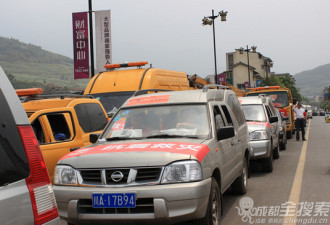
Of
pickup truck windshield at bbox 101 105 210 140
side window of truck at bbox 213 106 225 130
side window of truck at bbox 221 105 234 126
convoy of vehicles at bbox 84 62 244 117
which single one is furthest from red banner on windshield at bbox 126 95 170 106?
convoy of vehicles at bbox 84 62 244 117

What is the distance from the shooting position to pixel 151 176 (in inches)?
169

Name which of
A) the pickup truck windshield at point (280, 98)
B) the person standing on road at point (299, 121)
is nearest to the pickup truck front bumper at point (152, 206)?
the person standing on road at point (299, 121)

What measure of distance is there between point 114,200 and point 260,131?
258 inches

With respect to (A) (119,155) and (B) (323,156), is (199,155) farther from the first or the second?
(B) (323,156)

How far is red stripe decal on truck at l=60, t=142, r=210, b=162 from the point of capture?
4.52 m

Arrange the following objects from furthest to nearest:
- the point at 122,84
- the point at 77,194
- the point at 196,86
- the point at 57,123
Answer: the point at 196,86 → the point at 122,84 → the point at 57,123 → the point at 77,194

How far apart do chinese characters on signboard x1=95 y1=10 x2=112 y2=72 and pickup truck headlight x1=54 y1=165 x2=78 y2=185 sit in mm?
11404

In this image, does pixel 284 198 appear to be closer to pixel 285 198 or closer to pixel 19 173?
pixel 285 198

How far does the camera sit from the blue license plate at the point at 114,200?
416cm

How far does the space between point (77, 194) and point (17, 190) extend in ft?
7.29

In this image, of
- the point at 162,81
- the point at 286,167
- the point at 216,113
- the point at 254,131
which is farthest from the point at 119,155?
the point at 162,81

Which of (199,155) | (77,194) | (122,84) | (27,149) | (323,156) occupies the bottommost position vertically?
(323,156)

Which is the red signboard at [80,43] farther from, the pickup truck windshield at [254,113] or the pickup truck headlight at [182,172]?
the pickup truck headlight at [182,172]

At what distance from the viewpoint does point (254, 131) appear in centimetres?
1012
